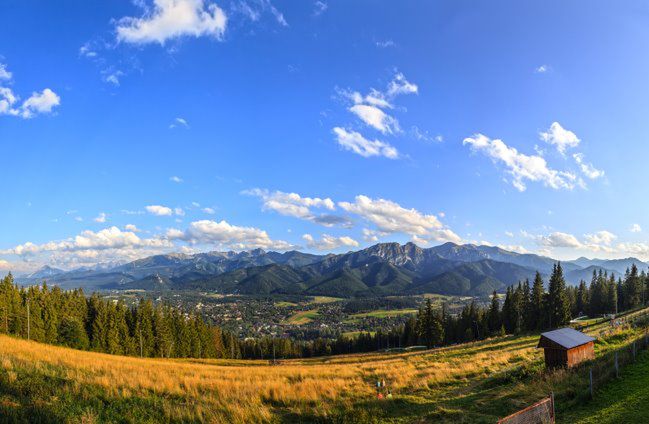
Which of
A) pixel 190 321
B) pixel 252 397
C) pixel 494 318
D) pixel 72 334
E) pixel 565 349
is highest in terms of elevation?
pixel 252 397

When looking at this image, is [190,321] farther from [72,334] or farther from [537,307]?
[537,307]

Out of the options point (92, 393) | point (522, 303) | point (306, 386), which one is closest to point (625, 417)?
point (306, 386)

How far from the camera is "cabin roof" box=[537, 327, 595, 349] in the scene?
2244 centimetres

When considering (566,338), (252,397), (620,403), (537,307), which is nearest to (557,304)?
(537,307)

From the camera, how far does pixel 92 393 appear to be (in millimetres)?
11906

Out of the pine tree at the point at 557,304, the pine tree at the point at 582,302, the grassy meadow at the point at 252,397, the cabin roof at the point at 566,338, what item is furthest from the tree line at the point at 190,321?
the grassy meadow at the point at 252,397

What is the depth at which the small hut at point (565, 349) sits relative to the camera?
72.3 ft

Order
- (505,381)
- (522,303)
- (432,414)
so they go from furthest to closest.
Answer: (522,303)
(505,381)
(432,414)

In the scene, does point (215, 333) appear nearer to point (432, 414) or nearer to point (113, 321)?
point (113, 321)

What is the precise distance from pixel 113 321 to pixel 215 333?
3499cm

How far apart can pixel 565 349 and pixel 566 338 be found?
2063mm

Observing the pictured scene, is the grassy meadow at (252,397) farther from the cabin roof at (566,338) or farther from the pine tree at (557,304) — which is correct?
the pine tree at (557,304)

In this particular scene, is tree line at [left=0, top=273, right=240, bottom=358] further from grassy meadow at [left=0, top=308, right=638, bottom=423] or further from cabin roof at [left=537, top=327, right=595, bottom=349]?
cabin roof at [left=537, top=327, right=595, bottom=349]

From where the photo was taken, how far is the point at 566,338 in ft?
77.1
